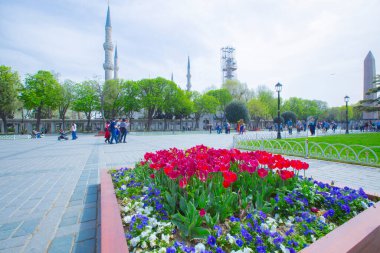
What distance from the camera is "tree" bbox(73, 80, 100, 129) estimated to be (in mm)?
42116

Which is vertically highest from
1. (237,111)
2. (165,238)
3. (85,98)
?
(85,98)

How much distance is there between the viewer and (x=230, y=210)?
8.96 feet

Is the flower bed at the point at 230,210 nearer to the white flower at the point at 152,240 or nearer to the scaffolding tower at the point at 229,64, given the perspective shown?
the white flower at the point at 152,240

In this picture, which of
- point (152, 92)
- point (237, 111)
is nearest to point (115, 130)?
point (152, 92)

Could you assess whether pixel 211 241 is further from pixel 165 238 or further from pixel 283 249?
pixel 283 249

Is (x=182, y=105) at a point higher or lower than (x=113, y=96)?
lower

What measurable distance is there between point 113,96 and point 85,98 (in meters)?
5.21

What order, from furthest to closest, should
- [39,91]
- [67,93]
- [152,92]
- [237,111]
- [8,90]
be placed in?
1. [152,92]
2. [237,111]
3. [67,93]
4. [39,91]
5. [8,90]

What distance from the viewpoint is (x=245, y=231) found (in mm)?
2229

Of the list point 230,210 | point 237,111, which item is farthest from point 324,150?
point 237,111

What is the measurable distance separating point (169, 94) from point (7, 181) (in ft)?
141

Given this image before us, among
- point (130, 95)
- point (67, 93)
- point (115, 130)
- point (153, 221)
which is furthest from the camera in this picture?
point (130, 95)

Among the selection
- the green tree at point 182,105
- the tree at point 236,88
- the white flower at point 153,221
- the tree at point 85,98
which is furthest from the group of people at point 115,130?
the tree at point 236,88

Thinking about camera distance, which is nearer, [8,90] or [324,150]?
[324,150]
